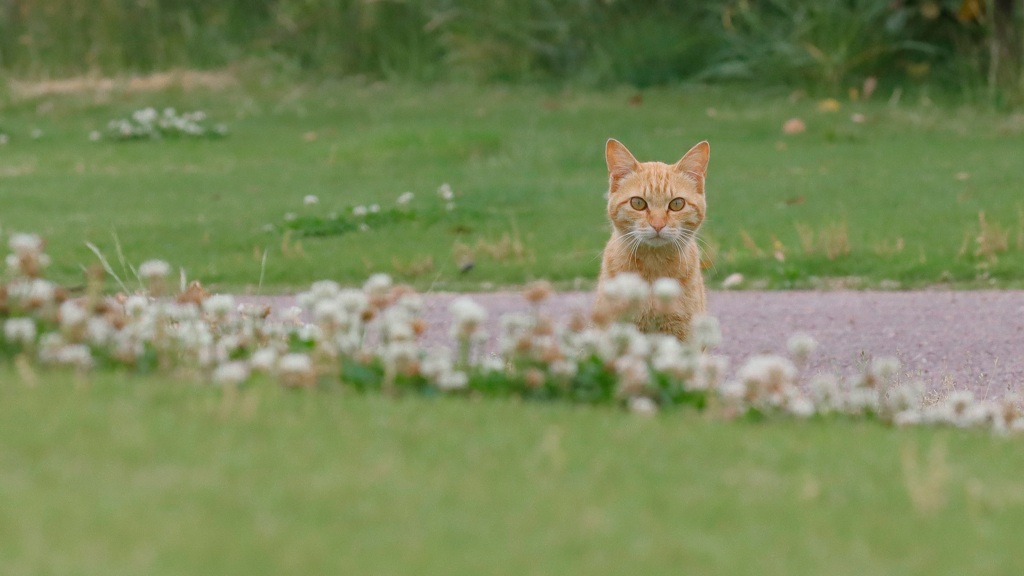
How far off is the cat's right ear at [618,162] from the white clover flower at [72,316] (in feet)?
9.90

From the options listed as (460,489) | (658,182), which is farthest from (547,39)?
(460,489)

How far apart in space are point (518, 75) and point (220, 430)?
51.3 feet

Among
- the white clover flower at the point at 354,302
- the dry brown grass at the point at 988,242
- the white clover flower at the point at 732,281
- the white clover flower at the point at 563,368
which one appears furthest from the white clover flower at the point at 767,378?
the dry brown grass at the point at 988,242

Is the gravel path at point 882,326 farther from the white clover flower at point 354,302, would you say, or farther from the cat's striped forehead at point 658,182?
the white clover flower at point 354,302

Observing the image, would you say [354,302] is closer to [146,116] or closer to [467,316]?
[467,316]

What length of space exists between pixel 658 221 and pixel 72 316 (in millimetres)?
2911

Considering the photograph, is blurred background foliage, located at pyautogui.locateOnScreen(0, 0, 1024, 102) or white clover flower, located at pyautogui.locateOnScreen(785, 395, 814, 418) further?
blurred background foliage, located at pyautogui.locateOnScreen(0, 0, 1024, 102)

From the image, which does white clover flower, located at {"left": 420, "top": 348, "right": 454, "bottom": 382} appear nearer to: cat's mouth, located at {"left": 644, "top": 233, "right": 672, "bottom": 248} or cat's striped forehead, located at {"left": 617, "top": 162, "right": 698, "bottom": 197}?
cat's mouth, located at {"left": 644, "top": 233, "right": 672, "bottom": 248}

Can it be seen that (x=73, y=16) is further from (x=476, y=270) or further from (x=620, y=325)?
(x=620, y=325)

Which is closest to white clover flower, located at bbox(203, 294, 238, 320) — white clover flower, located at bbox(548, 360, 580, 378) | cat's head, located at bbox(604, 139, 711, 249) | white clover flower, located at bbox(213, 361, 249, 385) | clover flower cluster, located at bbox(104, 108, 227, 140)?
white clover flower, located at bbox(213, 361, 249, 385)

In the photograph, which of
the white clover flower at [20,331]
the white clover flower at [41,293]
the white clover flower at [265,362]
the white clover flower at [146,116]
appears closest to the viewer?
the white clover flower at [265,362]

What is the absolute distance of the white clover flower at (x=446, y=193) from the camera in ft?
38.5

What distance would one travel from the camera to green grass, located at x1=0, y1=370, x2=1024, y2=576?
314cm

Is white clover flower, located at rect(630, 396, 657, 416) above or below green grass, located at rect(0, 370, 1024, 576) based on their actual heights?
below
